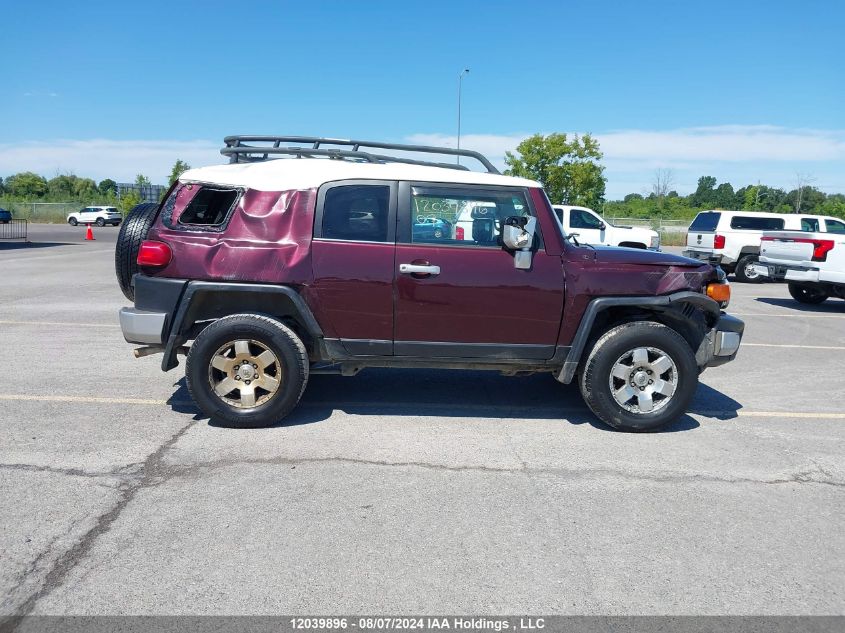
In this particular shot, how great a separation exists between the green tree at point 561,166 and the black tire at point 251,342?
3886cm

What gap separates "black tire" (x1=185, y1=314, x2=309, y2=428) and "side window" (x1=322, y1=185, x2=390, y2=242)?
2.68 ft

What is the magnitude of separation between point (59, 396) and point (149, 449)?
5.60 feet

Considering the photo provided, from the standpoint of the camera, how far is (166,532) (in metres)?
3.54

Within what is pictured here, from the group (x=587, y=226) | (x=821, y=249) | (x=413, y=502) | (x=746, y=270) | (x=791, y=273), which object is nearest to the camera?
(x=413, y=502)

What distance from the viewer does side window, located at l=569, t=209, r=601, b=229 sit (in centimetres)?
2023

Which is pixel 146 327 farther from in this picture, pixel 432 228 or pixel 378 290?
pixel 432 228

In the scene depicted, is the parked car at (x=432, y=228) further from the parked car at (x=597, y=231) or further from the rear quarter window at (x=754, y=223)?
the rear quarter window at (x=754, y=223)

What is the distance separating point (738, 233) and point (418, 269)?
51.5ft

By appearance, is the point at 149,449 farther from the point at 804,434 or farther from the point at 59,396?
the point at 804,434

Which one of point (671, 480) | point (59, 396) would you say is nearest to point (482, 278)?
point (671, 480)

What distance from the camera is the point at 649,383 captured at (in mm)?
5273

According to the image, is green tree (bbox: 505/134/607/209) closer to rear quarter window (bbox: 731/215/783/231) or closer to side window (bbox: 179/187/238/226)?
rear quarter window (bbox: 731/215/783/231)

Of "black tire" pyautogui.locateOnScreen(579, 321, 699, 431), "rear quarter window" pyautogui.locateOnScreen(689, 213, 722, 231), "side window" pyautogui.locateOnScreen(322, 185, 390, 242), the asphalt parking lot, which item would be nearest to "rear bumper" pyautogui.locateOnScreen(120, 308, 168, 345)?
the asphalt parking lot

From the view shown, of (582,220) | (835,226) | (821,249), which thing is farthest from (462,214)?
(835,226)
